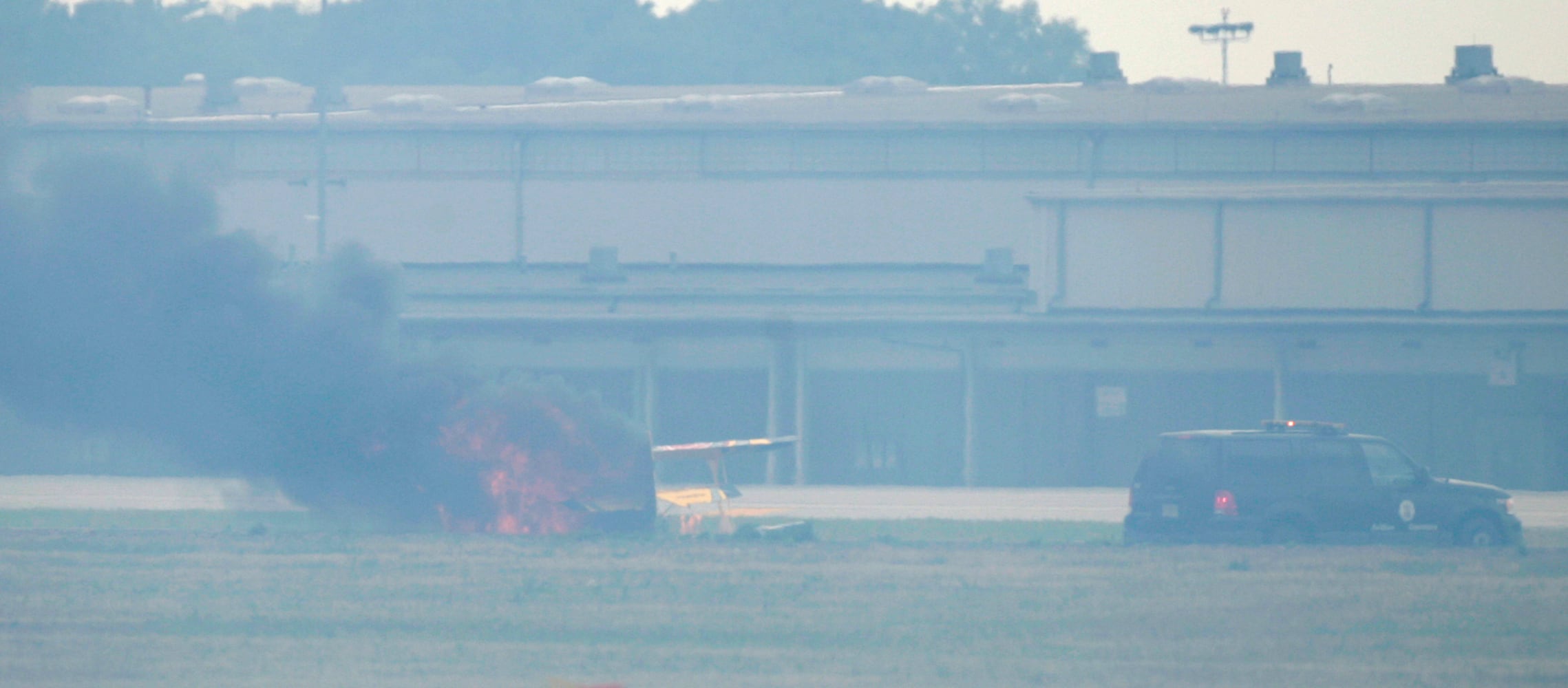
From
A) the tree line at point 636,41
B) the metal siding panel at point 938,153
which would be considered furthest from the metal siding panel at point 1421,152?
the tree line at point 636,41

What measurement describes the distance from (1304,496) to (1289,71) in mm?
39984

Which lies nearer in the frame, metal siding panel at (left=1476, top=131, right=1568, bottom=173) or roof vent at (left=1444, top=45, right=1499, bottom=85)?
metal siding panel at (left=1476, top=131, right=1568, bottom=173)

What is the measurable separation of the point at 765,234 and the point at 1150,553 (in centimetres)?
2765

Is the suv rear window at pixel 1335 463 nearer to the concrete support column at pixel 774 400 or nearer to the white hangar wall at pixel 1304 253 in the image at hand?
the white hangar wall at pixel 1304 253

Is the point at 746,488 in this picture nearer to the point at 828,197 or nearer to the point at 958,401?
the point at 958,401

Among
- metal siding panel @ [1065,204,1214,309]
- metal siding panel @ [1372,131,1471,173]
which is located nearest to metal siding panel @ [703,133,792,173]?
metal siding panel @ [1065,204,1214,309]

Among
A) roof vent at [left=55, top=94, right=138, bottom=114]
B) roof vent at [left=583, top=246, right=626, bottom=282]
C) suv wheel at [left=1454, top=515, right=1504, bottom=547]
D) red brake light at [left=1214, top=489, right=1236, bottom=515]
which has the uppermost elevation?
roof vent at [left=55, top=94, right=138, bottom=114]

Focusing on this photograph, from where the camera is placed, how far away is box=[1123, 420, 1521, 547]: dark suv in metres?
23.2

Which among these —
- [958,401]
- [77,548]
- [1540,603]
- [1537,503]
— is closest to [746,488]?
[958,401]

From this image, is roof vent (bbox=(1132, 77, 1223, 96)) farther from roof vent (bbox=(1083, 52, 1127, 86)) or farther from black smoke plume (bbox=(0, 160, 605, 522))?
black smoke plume (bbox=(0, 160, 605, 522))

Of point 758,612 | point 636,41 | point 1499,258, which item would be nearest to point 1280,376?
point 1499,258

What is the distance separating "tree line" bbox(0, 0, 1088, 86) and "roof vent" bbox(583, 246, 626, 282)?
50764 millimetres

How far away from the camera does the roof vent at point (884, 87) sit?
Answer: 5684 centimetres

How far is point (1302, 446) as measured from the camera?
935 inches
